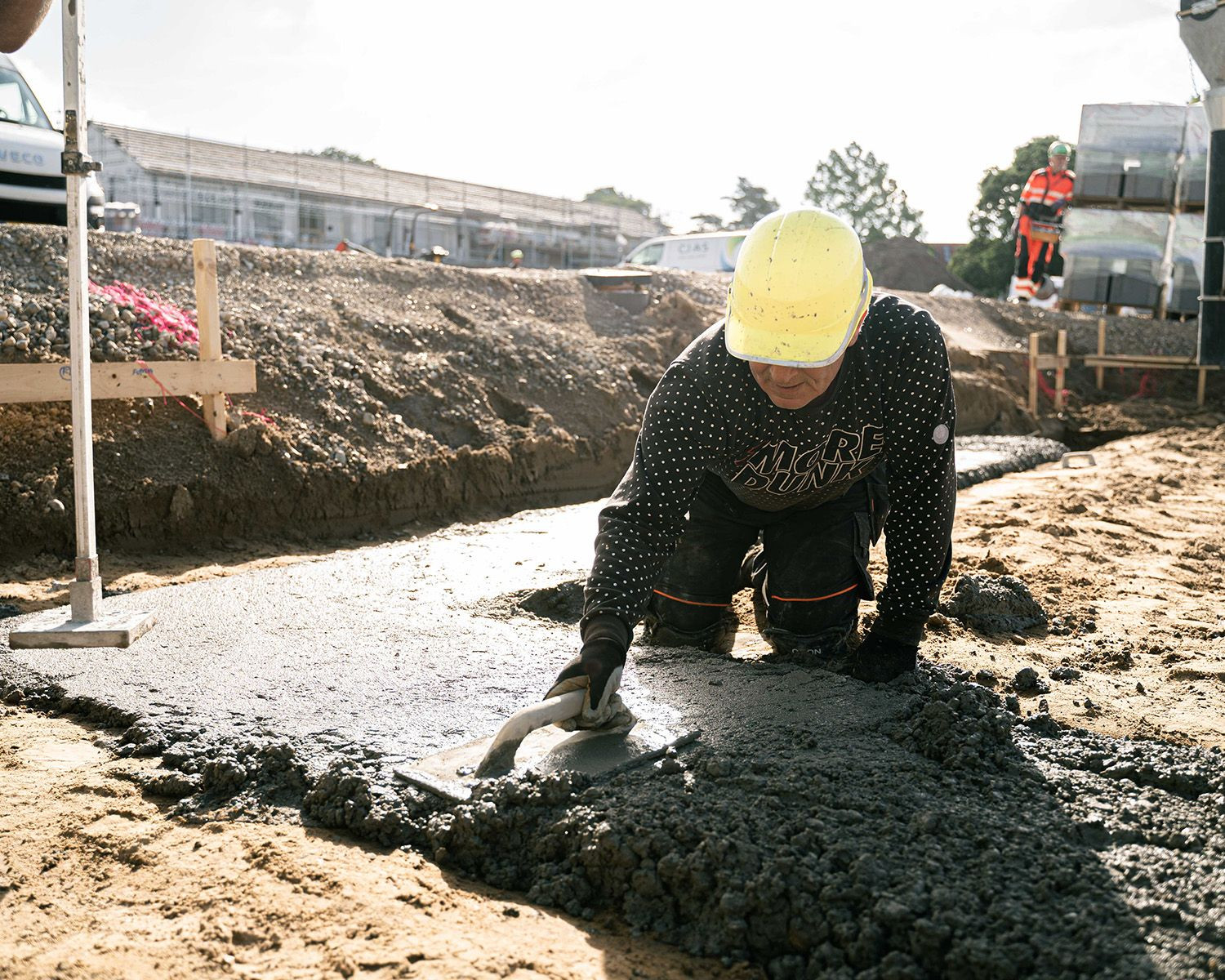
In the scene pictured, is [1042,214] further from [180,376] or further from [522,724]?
[522,724]

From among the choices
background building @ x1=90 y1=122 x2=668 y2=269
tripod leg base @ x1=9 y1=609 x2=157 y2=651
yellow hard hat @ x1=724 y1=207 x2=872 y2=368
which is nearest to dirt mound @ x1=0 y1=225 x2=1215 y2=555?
tripod leg base @ x1=9 y1=609 x2=157 y2=651

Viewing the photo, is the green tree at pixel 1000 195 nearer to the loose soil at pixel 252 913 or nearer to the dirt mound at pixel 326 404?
the dirt mound at pixel 326 404

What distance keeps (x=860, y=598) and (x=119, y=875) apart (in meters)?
2.33

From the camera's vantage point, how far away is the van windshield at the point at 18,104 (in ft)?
24.8

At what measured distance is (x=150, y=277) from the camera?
22.7ft

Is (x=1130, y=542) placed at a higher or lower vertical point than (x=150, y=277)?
lower

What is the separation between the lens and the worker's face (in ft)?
8.54

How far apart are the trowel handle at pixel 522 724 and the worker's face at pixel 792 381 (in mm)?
914

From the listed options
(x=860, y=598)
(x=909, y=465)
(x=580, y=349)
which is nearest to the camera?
(x=909, y=465)

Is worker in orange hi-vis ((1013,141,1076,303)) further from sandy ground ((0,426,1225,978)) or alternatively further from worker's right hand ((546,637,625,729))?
worker's right hand ((546,637,625,729))

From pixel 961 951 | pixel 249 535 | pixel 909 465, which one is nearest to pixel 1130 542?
pixel 909 465

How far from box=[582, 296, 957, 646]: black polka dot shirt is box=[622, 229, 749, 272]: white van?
17.2 m

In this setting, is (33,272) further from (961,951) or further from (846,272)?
(961,951)

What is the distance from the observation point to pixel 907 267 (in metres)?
25.3
